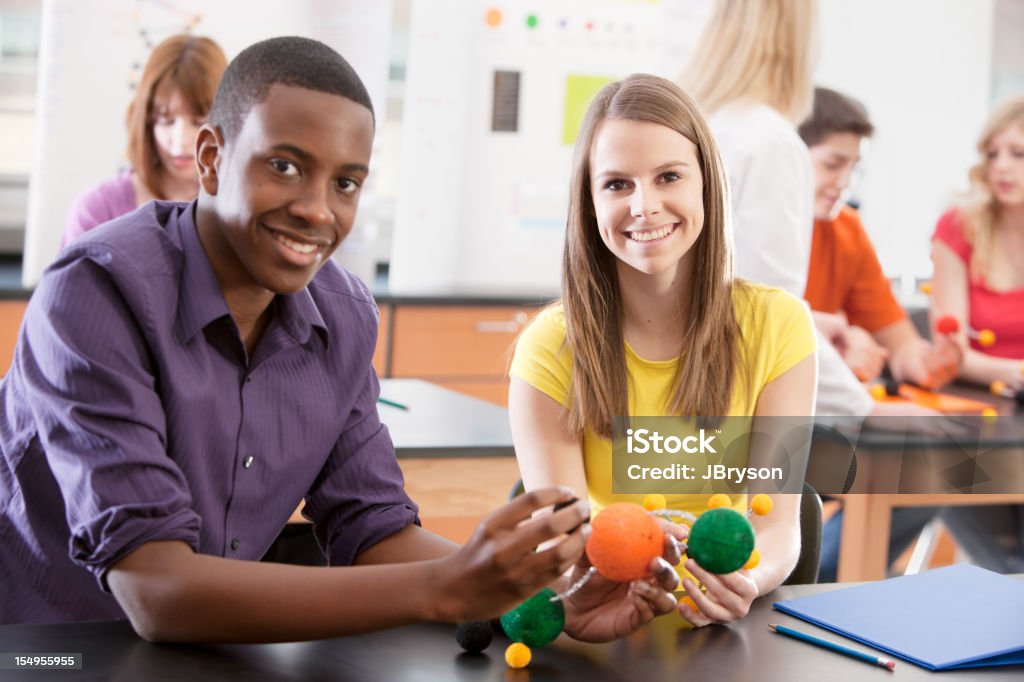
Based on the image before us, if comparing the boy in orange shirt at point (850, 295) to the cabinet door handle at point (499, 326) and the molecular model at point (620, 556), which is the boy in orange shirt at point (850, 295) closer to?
the cabinet door handle at point (499, 326)

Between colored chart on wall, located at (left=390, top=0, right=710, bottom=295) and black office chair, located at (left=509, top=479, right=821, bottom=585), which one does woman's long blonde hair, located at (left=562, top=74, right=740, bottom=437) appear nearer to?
black office chair, located at (left=509, top=479, right=821, bottom=585)

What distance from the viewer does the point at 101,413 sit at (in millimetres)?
1248

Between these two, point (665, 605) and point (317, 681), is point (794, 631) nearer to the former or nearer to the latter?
point (665, 605)

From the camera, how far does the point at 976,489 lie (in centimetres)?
182

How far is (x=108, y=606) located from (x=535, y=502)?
0.56 m

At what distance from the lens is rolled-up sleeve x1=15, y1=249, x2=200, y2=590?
123 centimetres

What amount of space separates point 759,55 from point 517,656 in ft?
6.21

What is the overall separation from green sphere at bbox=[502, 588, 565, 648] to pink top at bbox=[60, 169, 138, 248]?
2313mm

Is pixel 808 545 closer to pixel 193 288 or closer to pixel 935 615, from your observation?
pixel 935 615

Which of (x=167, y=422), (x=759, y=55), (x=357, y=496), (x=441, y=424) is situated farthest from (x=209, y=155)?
(x=759, y=55)

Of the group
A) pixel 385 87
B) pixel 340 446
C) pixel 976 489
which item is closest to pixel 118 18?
pixel 385 87

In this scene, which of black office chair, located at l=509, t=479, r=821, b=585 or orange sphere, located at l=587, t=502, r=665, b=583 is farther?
black office chair, located at l=509, t=479, r=821, b=585

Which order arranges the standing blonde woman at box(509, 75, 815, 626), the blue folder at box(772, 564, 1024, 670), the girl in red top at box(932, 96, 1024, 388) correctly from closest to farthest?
the blue folder at box(772, 564, 1024, 670) → the standing blonde woman at box(509, 75, 815, 626) → the girl in red top at box(932, 96, 1024, 388)

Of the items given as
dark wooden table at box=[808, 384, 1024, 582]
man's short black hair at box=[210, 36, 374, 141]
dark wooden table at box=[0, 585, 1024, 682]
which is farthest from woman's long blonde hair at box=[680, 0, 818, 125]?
dark wooden table at box=[0, 585, 1024, 682]
